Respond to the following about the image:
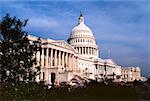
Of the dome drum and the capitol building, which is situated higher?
the dome drum

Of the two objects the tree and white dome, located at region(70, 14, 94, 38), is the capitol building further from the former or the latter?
the tree

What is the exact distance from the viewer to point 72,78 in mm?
87500

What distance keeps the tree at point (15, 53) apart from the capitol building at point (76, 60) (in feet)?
117

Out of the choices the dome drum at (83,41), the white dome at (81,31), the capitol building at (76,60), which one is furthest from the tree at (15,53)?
the white dome at (81,31)

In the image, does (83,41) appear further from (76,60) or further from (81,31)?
(76,60)

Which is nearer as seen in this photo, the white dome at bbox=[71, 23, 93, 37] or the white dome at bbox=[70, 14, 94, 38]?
the white dome at bbox=[70, 14, 94, 38]

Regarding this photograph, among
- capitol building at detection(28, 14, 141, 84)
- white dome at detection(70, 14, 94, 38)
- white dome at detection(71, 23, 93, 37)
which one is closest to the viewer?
capitol building at detection(28, 14, 141, 84)

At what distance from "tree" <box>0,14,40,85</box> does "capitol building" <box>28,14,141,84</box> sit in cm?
3561

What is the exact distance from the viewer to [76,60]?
122 meters

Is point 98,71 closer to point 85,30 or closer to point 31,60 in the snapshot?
point 85,30

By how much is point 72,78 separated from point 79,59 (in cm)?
4210

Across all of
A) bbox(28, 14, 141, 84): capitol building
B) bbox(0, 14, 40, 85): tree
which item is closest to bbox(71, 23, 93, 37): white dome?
bbox(28, 14, 141, 84): capitol building

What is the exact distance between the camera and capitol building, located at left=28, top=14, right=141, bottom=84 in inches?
3521

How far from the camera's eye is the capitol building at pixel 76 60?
89.4 metres
